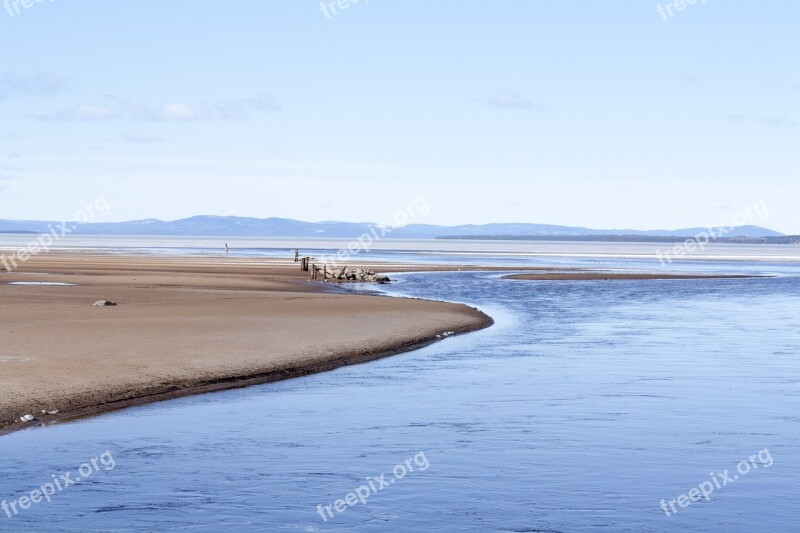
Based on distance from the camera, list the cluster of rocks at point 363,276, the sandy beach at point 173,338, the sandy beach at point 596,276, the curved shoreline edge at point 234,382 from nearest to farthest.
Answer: the curved shoreline edge at point 234,382
the sandy beach at point 173,338
the cluster of rocks at point 363,276
the sandy beach at point 596,276

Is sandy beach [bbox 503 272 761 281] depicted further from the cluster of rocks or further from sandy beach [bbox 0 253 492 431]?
sandy beach [bbox 0 253 492 431]

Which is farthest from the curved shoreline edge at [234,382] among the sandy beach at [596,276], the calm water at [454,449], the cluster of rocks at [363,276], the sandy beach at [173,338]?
the sandy beach at [596,276]

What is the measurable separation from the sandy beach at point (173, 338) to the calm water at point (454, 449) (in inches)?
41.0

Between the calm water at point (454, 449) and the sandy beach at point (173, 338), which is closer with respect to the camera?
the calm water at point (454, 449)

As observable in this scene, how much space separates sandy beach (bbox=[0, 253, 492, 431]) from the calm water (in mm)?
1041

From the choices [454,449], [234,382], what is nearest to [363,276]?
[234,382]

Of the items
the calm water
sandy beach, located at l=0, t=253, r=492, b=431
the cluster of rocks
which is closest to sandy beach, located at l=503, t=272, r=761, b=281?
the cluster of rocks

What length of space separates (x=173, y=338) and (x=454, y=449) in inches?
496

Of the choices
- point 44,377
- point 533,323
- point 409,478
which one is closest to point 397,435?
point 409,478

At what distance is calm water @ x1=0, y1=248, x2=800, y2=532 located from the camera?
12.3 metres

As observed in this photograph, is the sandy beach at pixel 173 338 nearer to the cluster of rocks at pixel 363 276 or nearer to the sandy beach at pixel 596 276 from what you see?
the cluster of rocks at pixel 363 276

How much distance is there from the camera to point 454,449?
15758 mm

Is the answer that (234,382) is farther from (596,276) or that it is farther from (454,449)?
(596,276)

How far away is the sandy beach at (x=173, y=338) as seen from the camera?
19.1m
